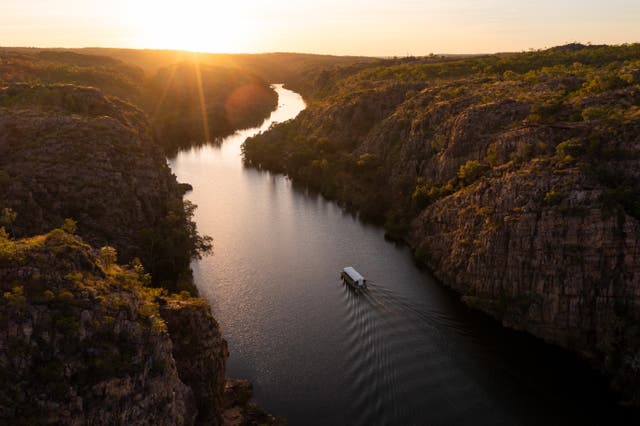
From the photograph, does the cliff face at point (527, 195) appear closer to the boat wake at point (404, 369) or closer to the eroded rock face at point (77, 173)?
the boat wake at point (404, 369)

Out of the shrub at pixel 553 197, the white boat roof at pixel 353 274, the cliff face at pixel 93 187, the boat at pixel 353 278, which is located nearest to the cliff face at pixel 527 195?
the shrub at pixel 553 197

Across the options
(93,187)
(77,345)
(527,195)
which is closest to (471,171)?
(527,195)

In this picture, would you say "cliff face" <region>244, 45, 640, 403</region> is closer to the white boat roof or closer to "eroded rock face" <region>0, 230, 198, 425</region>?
the white boat roof

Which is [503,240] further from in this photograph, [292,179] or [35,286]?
[292,179]

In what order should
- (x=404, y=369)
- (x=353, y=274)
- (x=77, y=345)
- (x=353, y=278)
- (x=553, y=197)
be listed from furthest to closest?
(x=353, y=274), (x=353, y=278), (x=553, y=197), (x=404, y=369), (x=77, y=345)

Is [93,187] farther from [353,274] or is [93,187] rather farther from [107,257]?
[353,274]
